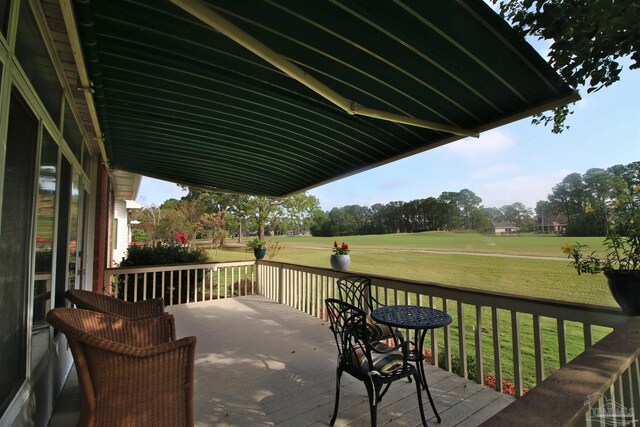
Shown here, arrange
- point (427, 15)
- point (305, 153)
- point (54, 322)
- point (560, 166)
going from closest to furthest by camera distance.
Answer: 1. point (54, 322)
2. point (427, 15)
3. point (305, 153)
4. point (560, 166)

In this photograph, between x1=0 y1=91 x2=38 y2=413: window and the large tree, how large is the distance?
3055 mm

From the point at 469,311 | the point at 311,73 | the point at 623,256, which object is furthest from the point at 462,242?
the point at 311,73

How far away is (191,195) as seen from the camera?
1862cm

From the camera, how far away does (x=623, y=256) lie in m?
2.12

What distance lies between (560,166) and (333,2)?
5243 millimetres

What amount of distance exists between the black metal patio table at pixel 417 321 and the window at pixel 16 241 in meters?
2.17

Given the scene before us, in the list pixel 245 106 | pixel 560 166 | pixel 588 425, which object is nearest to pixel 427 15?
pixel 245 106

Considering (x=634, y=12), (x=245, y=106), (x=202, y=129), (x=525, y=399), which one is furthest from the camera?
(x=202, y=129)

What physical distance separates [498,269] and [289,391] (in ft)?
21.3

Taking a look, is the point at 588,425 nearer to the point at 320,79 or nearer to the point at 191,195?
the point at 320,79

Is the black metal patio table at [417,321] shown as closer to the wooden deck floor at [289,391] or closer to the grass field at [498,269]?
the wooden deck floor at [289,391]

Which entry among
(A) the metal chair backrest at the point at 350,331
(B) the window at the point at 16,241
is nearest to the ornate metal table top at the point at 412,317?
(A) the metal chair backrest at the point at 350,331

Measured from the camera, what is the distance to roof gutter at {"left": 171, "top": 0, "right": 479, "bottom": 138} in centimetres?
146

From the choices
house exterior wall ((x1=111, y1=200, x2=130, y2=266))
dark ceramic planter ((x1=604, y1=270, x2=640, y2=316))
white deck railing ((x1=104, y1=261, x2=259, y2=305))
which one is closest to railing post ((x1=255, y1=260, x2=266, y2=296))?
white deck railing ((x1=104, y1=261, x2=259, y2=305))
